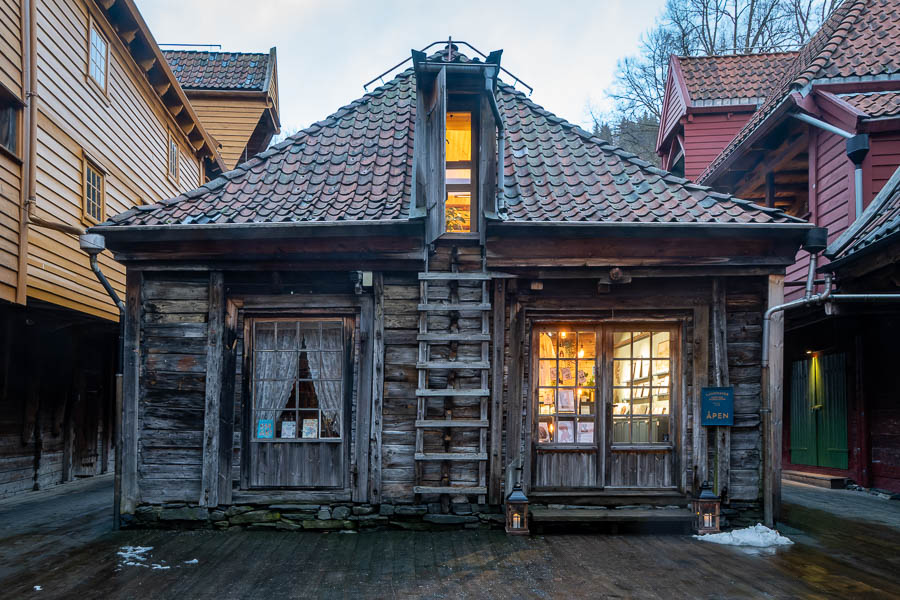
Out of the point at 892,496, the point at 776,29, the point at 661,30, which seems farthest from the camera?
the point at 661,30

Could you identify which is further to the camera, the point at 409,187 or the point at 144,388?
the point at 409,187

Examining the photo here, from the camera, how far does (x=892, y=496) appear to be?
9.24 metres

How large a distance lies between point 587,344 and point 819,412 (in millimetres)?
6488

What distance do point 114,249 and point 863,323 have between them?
10.6m

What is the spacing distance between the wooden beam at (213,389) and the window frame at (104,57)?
5.88 metres

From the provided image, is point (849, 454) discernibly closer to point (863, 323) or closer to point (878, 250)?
point (863, 323)

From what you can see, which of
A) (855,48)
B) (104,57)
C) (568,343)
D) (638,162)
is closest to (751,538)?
(568,343)

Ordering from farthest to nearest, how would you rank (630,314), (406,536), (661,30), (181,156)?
(661,30) < (181,156) < (630,314) < (406,536)

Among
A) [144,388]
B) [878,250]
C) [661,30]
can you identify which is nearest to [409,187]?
[144,388]

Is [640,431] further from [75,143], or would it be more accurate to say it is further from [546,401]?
[75,143]

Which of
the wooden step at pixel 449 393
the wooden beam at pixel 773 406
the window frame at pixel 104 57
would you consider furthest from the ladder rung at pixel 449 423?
the window frame at pixel 104 57

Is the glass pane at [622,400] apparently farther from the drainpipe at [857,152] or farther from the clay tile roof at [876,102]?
the clay tile roof at [876,102]

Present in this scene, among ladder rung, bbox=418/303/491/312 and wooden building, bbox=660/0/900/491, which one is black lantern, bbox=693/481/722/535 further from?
wooden building, bbox=660/0/900/491

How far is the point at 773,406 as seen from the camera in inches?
275
